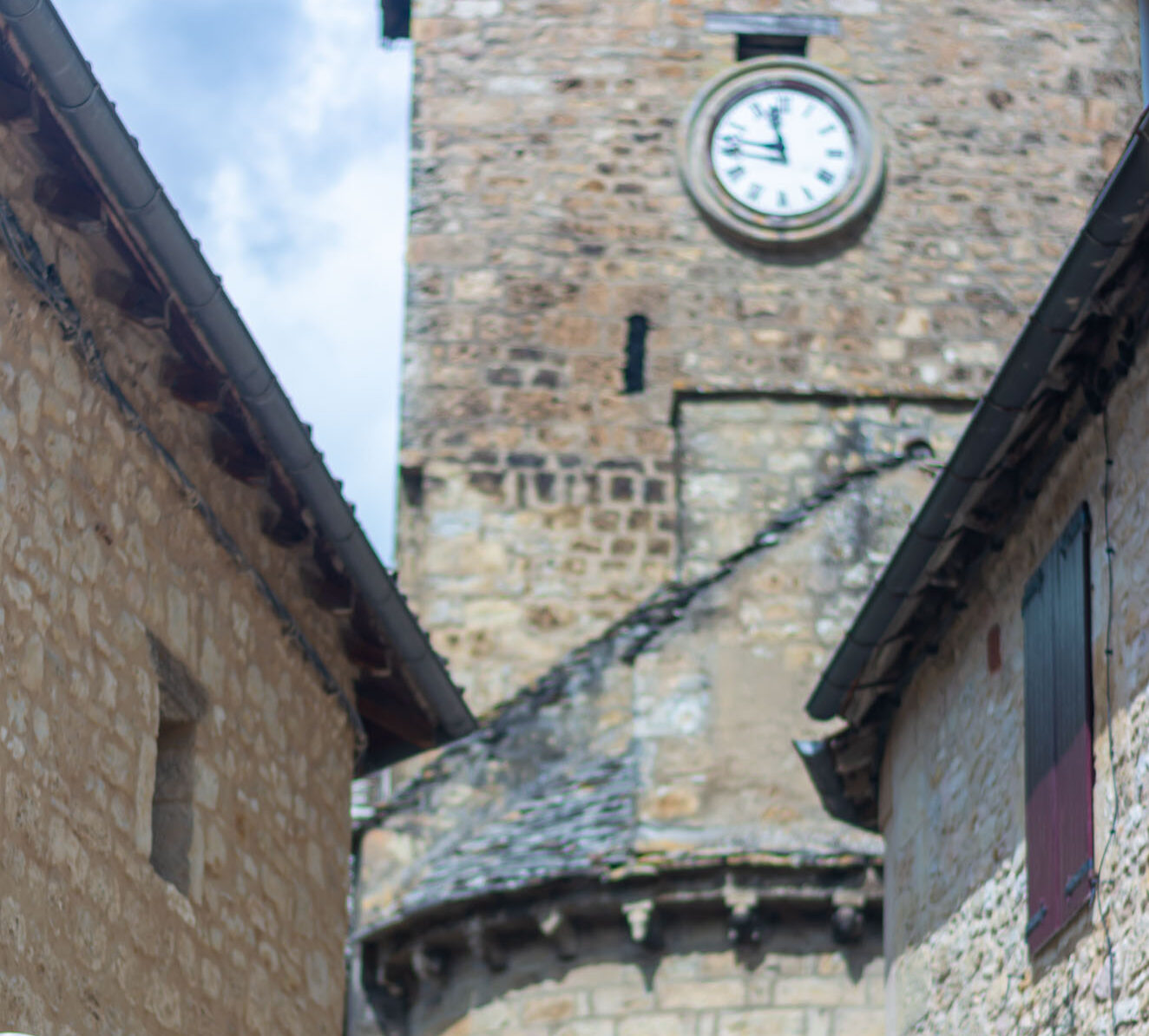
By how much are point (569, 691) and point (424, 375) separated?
4229 millimetres

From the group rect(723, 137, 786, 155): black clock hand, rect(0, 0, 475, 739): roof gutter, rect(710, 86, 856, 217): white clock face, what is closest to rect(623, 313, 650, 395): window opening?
rect(710, 86, 856, 217): white clock face

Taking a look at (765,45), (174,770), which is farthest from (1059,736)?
(765,45)

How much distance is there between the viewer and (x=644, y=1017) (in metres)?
12.8

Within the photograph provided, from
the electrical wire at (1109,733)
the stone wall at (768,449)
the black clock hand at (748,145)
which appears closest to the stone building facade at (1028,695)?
the electrical wire at (1109,733)

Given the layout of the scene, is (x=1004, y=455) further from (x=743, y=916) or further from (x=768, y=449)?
(x=768, y=449)

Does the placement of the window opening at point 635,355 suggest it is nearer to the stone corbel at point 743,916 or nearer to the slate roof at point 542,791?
the slate roof at point 542,791

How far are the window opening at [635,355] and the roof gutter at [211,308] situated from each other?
8.08 meters

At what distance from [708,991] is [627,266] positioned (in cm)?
736

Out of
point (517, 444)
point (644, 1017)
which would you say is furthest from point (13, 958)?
point (517, 444)

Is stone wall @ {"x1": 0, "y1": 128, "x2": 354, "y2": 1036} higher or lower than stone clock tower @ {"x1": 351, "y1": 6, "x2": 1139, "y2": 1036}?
lower

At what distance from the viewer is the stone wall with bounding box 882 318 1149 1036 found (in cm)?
768

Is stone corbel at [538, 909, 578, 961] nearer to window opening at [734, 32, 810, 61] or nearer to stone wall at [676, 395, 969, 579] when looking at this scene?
stone wall at [676, 395, 969, 579]

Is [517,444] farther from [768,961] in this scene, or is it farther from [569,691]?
[768,961]

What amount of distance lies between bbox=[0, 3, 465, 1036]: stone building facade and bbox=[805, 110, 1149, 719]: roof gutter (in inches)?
79.5
